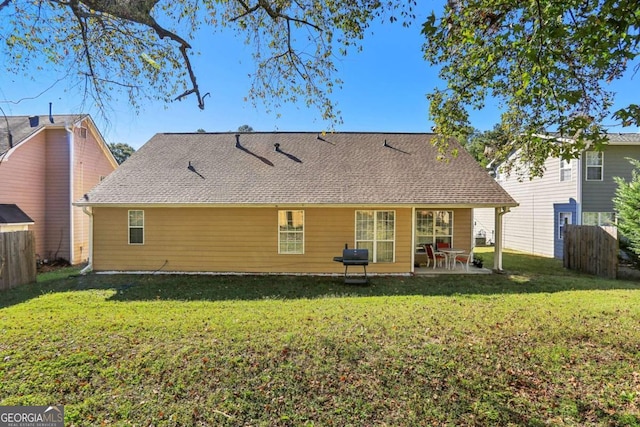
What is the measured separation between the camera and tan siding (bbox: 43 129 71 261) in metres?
13.6

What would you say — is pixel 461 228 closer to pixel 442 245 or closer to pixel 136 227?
pixel 442 245

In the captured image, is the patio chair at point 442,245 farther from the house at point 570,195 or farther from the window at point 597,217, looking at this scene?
the window at point 597,217

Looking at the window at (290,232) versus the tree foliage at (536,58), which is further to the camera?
the window at (290,232)

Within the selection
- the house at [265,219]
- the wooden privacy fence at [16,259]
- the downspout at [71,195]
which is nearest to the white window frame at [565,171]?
the house at [265,219]

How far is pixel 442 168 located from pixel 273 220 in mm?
6620

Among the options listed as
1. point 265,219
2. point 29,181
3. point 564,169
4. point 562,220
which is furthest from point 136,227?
point 564,169

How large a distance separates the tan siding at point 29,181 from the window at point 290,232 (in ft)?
35.7

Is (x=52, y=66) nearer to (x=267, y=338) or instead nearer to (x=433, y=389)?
(x=267, y=338)

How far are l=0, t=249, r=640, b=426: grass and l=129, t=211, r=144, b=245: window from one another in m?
3.41

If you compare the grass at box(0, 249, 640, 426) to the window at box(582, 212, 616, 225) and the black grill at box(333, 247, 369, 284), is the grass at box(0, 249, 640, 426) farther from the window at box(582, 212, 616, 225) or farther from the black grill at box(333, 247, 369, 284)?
the window at box(582, 212, 616, 225)

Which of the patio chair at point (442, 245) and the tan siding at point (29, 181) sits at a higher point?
the tan siding at point (29, 181)

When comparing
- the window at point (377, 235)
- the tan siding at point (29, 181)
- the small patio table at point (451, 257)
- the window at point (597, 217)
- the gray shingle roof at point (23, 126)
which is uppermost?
the gray shingle roof at point (23, 126)

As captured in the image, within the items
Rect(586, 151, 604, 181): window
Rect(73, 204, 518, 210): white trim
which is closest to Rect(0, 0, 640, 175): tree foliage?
Rect(73, 204, 518, 210): white trim

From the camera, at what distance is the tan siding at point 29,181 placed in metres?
12.1
